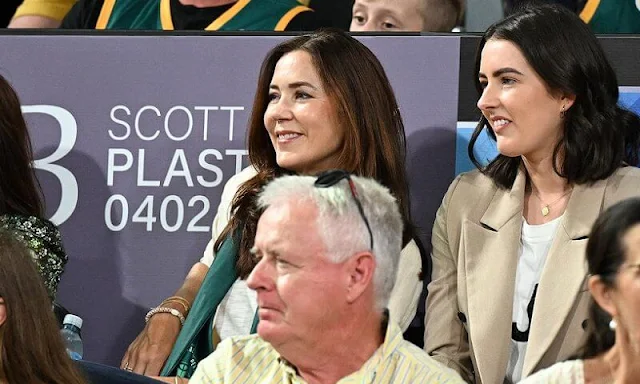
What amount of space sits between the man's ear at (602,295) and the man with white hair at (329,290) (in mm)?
310

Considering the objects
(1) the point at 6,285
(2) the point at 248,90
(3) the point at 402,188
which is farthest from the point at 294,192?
(2) the point at 248,90

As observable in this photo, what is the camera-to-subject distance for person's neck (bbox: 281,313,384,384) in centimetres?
230

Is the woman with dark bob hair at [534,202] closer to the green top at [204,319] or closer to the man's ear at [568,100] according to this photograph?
the man's ear at [568,100]

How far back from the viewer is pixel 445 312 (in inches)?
123

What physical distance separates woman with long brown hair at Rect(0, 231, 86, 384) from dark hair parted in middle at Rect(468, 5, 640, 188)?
1.30 metres

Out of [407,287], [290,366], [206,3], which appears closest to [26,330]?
[290,366]

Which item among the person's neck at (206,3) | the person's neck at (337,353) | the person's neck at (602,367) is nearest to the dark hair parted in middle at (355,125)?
the person's neck at (206,3)

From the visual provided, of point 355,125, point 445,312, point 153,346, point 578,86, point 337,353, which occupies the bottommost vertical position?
point 153,346

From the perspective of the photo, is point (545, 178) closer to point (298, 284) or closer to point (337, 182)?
point (337, 182)

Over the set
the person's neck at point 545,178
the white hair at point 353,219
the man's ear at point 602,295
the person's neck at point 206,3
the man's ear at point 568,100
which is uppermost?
the person's neck at point 206,3

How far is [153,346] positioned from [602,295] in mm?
1441

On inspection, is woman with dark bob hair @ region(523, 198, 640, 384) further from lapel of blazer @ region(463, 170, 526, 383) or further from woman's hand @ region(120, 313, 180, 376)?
woman's hand @ region(120, 313, 180, 376)

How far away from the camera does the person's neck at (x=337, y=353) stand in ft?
7.54

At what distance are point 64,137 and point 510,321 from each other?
1.48 metres
